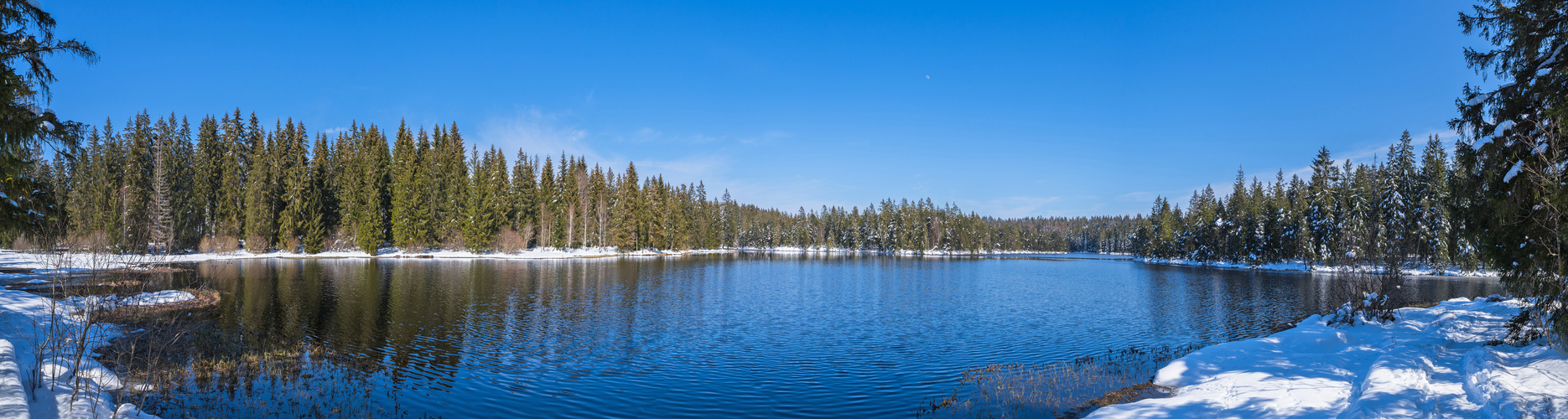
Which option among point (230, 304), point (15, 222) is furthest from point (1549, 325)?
point (230, 304)

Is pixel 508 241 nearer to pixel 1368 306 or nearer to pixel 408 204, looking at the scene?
pixel 408 204

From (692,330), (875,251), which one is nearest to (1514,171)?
(692,330)

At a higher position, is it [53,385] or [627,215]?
[627,215]

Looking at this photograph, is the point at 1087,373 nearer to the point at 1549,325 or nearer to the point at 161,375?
the point at 1549,325

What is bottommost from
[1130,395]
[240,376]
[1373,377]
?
[1130,395]

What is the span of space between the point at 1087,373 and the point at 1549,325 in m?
8.55

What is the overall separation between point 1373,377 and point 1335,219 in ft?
247

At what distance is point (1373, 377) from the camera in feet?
37.4

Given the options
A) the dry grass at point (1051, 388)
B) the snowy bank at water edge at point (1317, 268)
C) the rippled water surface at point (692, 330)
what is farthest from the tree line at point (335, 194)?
the snowy bank at water edge at point (1317, 268)

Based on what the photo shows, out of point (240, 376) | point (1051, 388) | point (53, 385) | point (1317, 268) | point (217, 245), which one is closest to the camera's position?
point (53, 385)

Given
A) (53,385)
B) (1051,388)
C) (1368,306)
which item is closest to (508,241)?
(53,385)

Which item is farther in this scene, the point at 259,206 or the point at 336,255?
the point at 336,255

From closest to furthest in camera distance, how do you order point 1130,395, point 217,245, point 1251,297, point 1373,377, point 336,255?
1. point 1373,377
2. point 1130,395
3. point 1251,297
4. point 217,245
5. point 336,255

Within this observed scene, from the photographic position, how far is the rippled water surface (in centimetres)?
1455
